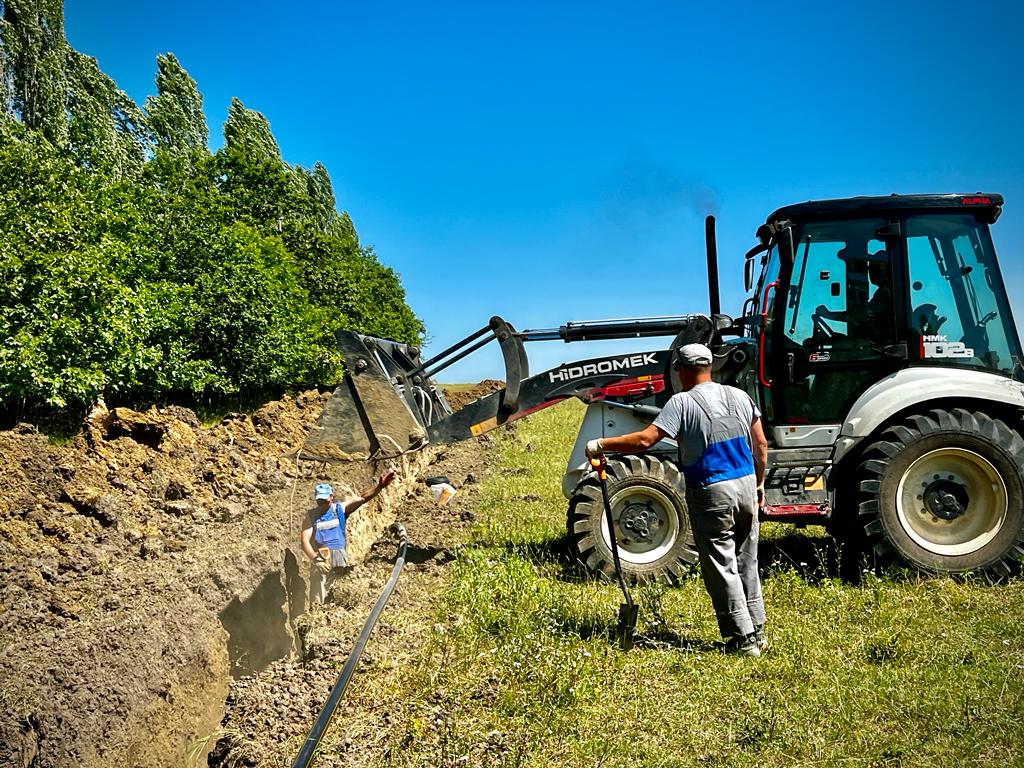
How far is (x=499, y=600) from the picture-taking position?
6.42 m

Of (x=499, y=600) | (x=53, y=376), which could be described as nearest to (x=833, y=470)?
(x=499, y=600)

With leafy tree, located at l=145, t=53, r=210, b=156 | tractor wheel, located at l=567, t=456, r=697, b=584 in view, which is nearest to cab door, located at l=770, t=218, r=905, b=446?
tractor wheel, located at l=567, t=456, r=697, b=584

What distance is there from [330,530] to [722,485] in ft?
15.5

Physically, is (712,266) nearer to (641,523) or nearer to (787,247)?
(787,247)

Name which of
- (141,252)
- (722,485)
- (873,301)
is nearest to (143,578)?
(722,485)

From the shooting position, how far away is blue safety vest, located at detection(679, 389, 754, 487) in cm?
516

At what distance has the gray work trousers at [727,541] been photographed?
16.9ft

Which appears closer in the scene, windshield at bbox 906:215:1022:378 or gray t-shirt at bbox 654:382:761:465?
gray t-shirt at bbox 654:382:761:465

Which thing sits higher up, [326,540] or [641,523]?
[326,540]

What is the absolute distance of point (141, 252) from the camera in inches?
719

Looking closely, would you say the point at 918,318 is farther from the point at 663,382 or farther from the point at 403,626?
the point at 403,626

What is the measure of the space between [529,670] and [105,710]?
282 centimetres

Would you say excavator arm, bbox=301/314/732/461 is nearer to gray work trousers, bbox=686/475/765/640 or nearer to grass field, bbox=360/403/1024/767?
grass field, bbox=360/403/1024/767

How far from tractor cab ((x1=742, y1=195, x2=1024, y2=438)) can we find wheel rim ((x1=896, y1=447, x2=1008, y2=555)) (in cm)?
77
